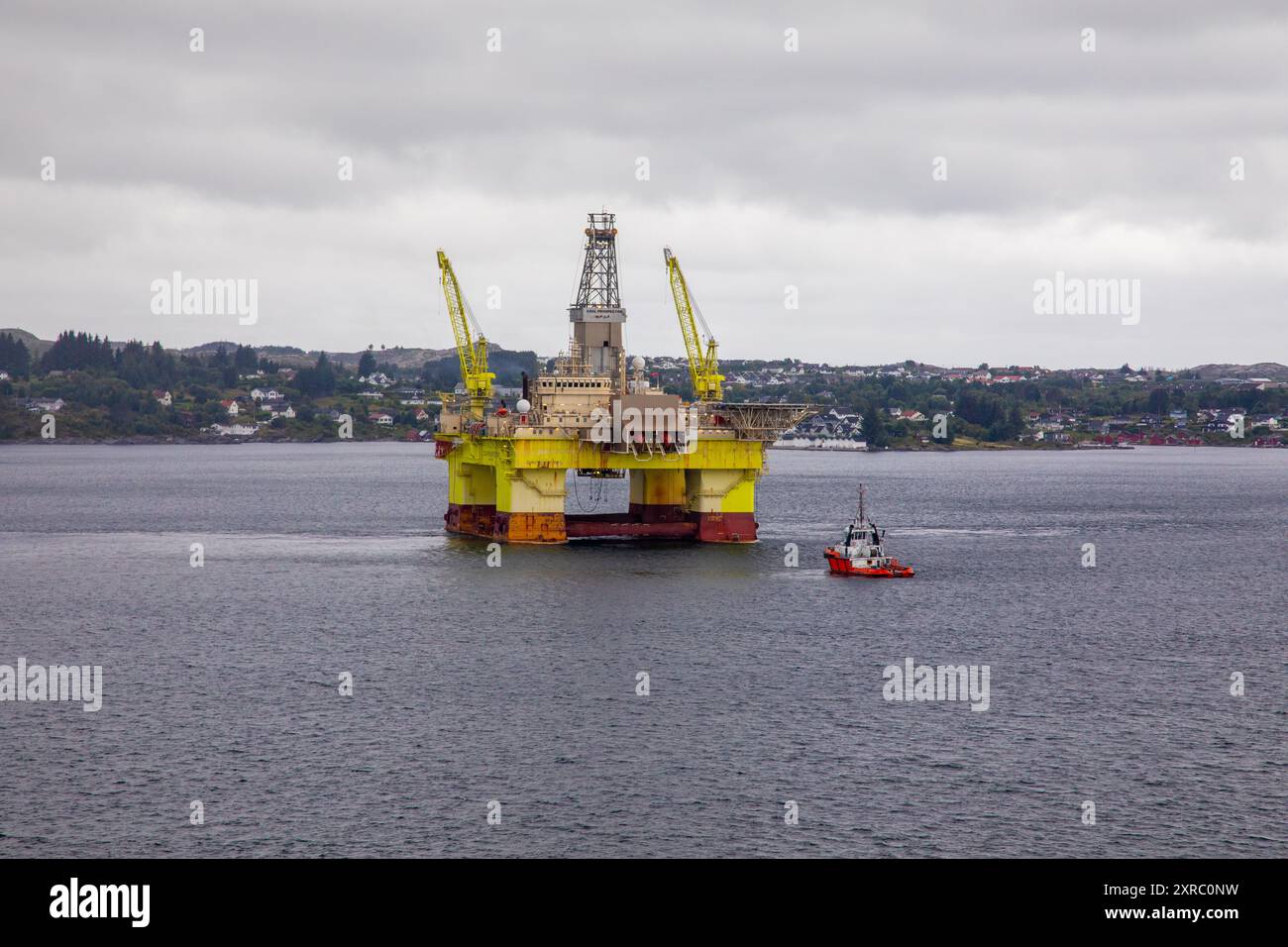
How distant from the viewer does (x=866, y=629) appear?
67.8 metres

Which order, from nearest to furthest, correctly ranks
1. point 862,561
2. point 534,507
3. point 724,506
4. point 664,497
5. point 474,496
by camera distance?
point 862,561, point 534,507, point 724,506, point 664,497, point 474,496

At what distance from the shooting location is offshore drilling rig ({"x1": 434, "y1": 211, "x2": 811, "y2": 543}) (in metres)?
89.5

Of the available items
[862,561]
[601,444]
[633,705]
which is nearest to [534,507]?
[601,444]

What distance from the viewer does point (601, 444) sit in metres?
90.4

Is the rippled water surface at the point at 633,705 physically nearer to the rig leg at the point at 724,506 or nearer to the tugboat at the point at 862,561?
the rig leg at the point at 724,506

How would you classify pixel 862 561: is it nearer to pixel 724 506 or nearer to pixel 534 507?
pixel 724 506

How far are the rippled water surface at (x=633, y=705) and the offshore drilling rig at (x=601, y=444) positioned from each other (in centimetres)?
232

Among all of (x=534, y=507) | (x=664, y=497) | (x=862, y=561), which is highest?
(x=664, y=497)

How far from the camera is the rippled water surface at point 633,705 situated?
129ft

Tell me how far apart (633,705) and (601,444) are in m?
39.0

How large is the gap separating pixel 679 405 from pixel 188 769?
5002 cm

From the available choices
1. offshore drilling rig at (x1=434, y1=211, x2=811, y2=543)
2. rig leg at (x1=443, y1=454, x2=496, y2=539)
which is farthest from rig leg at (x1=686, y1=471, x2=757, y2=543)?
rig leg at (x1=443, y1=454, x2=496, y2=539)
